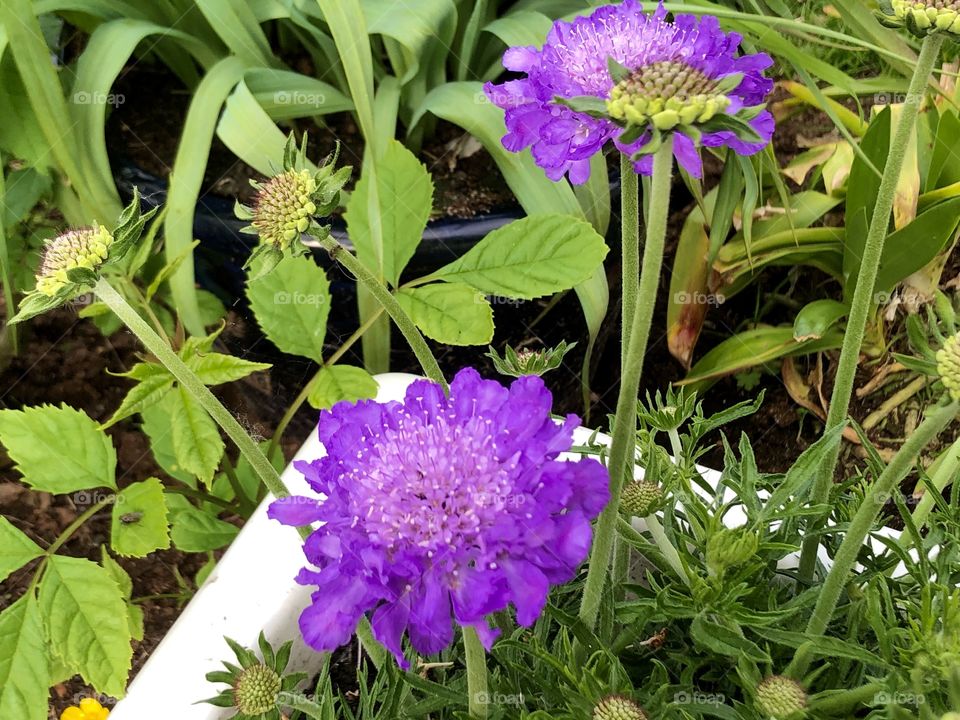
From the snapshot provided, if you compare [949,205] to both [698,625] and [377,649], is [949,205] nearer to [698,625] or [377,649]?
[698,625]

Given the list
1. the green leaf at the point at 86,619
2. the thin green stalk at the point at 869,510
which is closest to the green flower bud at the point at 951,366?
the thin green stalk at the point at 869,510

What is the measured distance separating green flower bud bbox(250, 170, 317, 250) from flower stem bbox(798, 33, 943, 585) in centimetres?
31

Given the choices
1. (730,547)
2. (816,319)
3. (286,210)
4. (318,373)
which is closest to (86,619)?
(318,373)

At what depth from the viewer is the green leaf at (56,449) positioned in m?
0.68

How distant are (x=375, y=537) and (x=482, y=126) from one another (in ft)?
2.17

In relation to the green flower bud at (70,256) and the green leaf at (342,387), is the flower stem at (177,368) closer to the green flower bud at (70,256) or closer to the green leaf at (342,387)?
the green flower bud at (70,256)

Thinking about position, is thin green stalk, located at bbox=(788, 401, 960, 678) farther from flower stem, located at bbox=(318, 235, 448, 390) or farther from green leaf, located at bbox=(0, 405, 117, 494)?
green leaf, located at bbox=(0, 405, 117, 494)

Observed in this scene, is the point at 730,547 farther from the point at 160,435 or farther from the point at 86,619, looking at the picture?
the point at 160,435

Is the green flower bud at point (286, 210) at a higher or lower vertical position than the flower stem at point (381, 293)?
higher

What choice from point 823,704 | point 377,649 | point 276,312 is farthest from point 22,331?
point 823,704

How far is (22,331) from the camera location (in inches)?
48.5

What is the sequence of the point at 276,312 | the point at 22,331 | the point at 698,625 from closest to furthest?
the point at 698,625 → the point at 276,312 → the point at 22,331

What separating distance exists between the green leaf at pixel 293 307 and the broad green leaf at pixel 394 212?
0.18 ft

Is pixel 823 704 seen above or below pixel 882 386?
above
